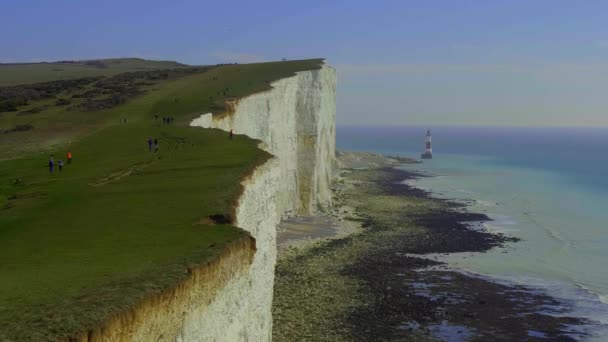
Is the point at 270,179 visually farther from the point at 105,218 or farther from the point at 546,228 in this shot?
the point at 546,228

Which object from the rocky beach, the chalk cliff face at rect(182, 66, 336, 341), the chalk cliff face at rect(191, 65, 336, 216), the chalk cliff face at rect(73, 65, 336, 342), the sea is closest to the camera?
the chalk cliff face at rect(73, 65, 336, 342)

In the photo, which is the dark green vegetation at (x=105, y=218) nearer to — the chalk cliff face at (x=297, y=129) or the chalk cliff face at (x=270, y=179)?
the chalk cliff face at (x=270, y=179)

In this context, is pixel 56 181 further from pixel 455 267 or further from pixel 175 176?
pixel 455 267

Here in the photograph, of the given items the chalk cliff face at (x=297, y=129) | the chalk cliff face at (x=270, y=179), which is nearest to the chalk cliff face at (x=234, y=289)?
the chalk cliff face at (x=270, y=179)

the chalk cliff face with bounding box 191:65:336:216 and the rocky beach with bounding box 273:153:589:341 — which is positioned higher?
the chalk cliff face with bounding box 191:65:336:216

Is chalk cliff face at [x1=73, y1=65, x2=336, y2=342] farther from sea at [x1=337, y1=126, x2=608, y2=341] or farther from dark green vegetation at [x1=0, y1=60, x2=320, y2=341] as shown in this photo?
sea at [x1=337, y1=126, x2=608, y2=341]

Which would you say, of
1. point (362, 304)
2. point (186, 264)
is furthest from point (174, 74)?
point (186, 264)

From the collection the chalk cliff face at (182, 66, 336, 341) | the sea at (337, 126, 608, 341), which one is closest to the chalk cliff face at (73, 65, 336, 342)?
the chalk cliff face at (182, 66, 336, 341)

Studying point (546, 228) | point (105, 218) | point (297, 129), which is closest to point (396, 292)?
point (105, 218)
